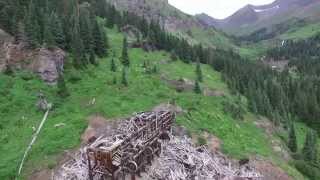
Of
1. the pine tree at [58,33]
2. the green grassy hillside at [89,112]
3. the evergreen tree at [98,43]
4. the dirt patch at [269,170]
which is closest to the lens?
the green grassy hillside at [89,112]

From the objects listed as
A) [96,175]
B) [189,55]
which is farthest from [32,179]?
[189,55]

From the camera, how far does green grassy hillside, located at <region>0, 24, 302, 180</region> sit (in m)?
63.1

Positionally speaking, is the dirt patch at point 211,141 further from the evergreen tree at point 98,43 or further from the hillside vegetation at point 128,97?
the evergreen tree at point 98,43

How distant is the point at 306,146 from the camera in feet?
260

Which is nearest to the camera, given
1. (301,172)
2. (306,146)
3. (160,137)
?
(160,137)

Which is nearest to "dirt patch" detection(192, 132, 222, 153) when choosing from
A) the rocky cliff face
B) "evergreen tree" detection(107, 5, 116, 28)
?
the rocky cliff face

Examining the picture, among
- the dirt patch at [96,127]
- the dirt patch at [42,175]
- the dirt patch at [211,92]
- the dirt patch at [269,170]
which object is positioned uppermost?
the dirt patch at [211,92]

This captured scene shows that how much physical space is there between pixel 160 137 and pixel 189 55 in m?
62.5

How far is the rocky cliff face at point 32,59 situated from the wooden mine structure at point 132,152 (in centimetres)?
2723

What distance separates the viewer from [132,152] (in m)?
51.2

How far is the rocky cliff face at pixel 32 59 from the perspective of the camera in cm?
8362

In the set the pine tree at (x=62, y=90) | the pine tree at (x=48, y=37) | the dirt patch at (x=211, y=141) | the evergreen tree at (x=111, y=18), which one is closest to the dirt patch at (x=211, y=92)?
the dirt patch at (x=211, y=141)

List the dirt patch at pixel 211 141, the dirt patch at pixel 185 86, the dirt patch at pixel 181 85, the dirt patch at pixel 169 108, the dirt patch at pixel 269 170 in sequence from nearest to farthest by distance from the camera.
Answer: the dirt patch at pixel 269 170 < the dirt patch at pixel 211 141 < the dirt patch at pixel 169 108 < the dirt patch at pixel 181 85 < the dirt patch at pixel 185 86

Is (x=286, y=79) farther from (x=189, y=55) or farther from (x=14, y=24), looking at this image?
(x=14, y=24)
